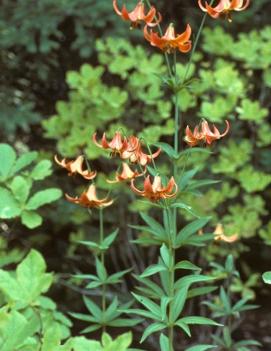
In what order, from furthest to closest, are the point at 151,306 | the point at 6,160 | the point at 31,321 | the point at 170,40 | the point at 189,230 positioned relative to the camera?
the point at 6,160
the point at 189,230
the point at 151,306
the point at 170,40
the point at 31,321

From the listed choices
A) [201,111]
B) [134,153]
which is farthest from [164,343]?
[201,111]

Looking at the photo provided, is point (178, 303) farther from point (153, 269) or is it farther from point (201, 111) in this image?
point (201, 111)

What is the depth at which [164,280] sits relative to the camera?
2002mm

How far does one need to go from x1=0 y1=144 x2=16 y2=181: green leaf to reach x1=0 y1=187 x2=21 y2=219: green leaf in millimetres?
69

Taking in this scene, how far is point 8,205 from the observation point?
2232 mm

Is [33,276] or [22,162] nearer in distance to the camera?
[33,276]

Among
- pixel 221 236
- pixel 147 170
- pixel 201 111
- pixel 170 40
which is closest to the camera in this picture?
pixel 170 40

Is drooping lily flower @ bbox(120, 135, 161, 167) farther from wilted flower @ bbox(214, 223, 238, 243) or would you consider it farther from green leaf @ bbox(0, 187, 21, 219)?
green leaf @ bbox(0, 187, 21, 219)

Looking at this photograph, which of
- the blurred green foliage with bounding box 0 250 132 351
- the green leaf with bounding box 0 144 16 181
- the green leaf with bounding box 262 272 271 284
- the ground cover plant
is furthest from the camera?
the ground cover plant

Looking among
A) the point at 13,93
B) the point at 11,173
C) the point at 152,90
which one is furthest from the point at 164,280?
the point at 13,93

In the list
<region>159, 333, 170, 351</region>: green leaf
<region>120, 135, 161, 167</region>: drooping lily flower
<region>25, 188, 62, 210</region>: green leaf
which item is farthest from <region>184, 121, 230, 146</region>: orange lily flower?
<region>25, 188, 62, 210</region>: green leaf

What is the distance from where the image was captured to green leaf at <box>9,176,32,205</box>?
222 centimetres

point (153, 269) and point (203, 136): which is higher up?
point (203, 136)

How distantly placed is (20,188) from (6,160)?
0.15 meters
